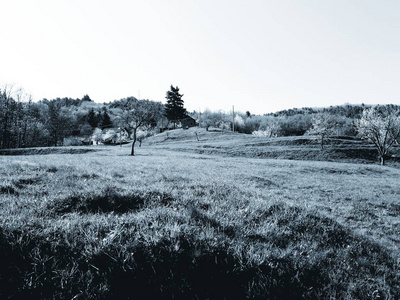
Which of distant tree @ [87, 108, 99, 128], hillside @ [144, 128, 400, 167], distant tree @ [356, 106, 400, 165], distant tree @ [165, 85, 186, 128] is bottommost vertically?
hillside @ [144, 128, 400, 167]

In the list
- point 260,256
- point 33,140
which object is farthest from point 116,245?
point 33,140

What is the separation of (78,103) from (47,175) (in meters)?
204

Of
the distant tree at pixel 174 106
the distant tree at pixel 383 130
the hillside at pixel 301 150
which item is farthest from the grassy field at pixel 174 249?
the distant tree at pixel 174 106

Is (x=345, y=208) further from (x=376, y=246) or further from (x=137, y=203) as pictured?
(x=137, y=203)

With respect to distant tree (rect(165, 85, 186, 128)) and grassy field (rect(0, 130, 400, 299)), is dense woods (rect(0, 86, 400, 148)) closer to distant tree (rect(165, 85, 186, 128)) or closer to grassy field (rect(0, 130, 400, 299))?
distant tree (rect(165, 85, 186, 128))

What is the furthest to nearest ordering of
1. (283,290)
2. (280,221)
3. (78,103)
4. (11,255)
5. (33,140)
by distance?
1. (78,103)
2. (33,140)
3. (280,221)
4. (283,290)
5. (11,255)

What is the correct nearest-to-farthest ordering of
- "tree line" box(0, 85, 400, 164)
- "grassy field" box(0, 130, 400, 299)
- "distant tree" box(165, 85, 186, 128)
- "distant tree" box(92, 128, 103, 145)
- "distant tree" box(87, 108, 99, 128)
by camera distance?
"grassy field" box(0, 130, 400, 299), "tree line" box(0, 85, 400, 164), "distant tree" box(165, 85, 186, 128), "distant tree" box(92, 128, 103, 145), "distant tree" box(87, 108, 99, 128)

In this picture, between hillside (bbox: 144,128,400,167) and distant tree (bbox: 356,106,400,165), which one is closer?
distant tree (bbox: 356,106,400,165)

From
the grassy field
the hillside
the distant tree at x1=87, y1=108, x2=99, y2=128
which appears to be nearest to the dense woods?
the distant tree at x1=87, y1=108, x2=99, y2=128

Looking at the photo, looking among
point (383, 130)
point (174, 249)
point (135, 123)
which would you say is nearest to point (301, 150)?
point (383, 130)

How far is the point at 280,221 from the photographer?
555cm

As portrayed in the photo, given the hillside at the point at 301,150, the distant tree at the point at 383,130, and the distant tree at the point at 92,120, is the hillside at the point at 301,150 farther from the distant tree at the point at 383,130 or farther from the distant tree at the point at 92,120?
the distant tree at the point at 92,120

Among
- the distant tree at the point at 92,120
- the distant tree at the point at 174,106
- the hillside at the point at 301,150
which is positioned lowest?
the hillside at the point at 301,150

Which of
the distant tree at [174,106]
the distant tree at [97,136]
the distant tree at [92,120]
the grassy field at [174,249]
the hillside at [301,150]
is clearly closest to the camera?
the grassy field at [174,249]
